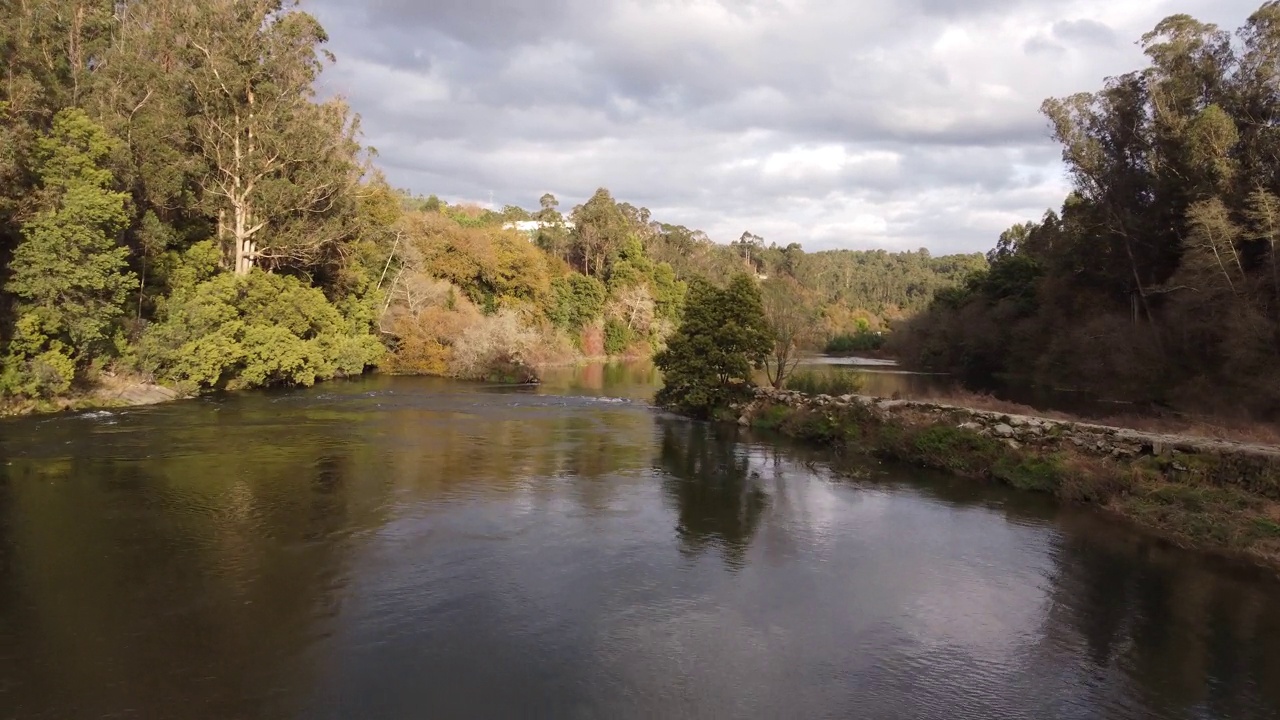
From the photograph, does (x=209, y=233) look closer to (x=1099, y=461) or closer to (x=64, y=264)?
(x=64, y=264)

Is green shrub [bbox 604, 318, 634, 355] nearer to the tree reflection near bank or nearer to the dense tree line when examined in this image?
the dense tree line

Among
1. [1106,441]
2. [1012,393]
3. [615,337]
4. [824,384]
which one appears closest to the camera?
[1106,441]

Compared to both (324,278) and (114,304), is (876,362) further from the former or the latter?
(114,304)

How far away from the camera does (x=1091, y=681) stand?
307 inches

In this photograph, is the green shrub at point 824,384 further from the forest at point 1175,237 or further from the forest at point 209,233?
the forest at point 1175,237

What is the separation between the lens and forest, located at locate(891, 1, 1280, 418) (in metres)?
24.3

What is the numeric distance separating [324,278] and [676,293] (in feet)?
140

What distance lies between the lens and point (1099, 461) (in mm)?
15578

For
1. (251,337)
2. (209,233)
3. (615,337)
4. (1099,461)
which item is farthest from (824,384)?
(615,337)

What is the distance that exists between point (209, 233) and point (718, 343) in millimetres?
23569

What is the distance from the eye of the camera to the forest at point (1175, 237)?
24.3 m

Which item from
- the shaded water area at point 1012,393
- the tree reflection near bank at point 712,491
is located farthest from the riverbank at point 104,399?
the shaded water area at point 1012,393

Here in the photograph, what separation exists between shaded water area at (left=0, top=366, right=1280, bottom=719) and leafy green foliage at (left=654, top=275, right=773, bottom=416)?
956 cm

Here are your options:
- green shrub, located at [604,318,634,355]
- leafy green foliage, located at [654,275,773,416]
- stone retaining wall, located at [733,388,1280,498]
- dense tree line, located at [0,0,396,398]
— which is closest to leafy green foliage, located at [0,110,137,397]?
dense tree line, located at [0,0,396,398]
